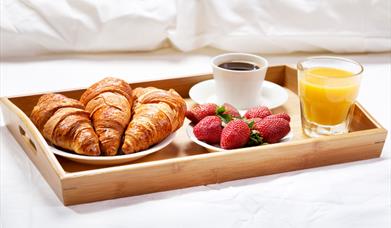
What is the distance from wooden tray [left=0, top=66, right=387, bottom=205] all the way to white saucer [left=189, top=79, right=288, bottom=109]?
100 millimetres

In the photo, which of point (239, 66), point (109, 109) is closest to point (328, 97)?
point (239, 66)

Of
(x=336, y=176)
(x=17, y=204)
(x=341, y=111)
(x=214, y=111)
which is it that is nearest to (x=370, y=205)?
(x=336, y=176)

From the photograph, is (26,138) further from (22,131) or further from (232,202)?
(232,202)

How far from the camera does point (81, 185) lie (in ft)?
2.87

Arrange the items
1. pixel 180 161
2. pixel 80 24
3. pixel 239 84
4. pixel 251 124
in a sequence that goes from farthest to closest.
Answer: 1. pixel 80 24
2. pixel 239 84
3. pixel 251 124
4. pixel 180 161

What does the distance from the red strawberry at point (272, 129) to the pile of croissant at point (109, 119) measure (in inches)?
5.7

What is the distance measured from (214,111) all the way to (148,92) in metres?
0.13

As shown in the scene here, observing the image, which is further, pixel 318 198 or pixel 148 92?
pixel 148 92

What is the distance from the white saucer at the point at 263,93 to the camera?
1216 mm

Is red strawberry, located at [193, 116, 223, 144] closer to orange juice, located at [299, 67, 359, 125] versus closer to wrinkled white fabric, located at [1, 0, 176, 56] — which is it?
orange juice, located at [299, 67, 359, 125]

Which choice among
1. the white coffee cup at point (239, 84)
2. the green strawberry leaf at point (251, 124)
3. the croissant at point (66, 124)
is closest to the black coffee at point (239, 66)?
the white coffee cup at point (239, 84)

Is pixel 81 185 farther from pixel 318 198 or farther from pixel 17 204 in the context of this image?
pixel 318 198

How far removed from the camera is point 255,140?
1.00 metres

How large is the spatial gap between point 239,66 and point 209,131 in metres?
0.27
